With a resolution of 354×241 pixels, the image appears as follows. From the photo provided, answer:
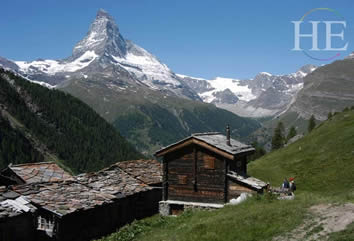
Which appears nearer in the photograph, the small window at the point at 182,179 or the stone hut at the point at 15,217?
the stone hut at the point at 15,217

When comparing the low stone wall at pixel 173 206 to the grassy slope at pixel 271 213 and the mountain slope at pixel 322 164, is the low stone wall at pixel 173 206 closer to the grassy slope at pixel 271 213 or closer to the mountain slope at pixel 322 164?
the grassy slope at pixel 271 213

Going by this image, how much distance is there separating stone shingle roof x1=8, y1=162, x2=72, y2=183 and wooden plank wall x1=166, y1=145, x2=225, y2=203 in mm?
14508

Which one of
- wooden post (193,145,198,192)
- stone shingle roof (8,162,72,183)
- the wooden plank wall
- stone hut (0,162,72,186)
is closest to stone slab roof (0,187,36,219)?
stone hut (0,162,72,186)

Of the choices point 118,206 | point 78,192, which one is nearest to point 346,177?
point 118,206

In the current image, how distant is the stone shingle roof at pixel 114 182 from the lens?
1554 inches

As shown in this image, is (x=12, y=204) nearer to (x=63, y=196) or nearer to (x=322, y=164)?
(x=63, y=196)

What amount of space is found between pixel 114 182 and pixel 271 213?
2386 cm

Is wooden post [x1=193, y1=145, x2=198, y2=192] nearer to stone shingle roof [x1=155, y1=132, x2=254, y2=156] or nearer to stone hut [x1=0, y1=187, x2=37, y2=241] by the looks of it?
stone shingle roof [x1=155, y1=132, x2=254, y2=156]

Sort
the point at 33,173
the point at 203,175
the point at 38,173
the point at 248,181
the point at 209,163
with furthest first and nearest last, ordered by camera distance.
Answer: the point at 38,173
the point at 33,173
the point at 203,175
the point at 209,163
the point at 248,181

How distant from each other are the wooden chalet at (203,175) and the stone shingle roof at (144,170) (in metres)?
8.38

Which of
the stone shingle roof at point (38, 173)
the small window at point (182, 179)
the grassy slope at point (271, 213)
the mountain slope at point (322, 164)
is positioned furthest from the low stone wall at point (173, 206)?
the stone shingle roof at point (38, 173)

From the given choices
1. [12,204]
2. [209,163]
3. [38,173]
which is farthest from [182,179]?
[38,173]

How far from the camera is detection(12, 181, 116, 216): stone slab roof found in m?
30.6

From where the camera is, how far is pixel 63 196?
33.1 metres
